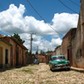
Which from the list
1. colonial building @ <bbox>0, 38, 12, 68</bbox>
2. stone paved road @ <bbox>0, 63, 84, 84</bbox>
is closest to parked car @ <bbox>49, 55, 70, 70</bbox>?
stone paved road @ <bbox>0, 63, 84, 84</bbox>

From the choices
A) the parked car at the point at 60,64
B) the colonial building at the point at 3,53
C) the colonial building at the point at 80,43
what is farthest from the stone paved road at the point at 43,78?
the colonial building at the point at 3,53

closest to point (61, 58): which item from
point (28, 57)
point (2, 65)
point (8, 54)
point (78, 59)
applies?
point (78, 59)

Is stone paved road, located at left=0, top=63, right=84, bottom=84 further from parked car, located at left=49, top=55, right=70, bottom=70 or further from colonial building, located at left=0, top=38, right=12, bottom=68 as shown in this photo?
colonial building, located at left=0, top=38, right=12, bottom=68

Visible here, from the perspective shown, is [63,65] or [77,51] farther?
[77,51]

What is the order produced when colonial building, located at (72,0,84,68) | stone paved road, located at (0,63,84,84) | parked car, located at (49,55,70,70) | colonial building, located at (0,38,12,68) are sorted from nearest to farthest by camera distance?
1. stone paved road, located at (0,63,84,84)
2. colonial building, located at (72,0,84,68)
3. parked car, located at (49,55,70,70)
4. colonial building, located at (0,38,12,68)

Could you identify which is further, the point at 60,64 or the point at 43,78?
the point at 60,64

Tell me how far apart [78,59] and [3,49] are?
35.3ft

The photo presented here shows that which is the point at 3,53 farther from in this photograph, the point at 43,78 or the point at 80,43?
the point at 43,78

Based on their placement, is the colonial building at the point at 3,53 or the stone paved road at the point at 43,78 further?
the colonial building at the point at 3,53

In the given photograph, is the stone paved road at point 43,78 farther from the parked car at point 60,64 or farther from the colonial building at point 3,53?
the colonial building at point 3,53

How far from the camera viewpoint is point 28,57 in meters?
71.9

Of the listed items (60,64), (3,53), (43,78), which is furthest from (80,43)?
(3,53)

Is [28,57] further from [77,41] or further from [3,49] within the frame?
[77,41]

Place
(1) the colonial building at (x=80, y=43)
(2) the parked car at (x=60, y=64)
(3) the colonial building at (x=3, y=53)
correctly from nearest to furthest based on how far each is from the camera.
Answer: (1) the colonial building at (x=80, y=43) < (2) the parked car at (x=60, y=64) < (3) the colonial building at (x=3, y=53)
